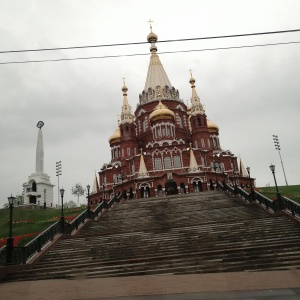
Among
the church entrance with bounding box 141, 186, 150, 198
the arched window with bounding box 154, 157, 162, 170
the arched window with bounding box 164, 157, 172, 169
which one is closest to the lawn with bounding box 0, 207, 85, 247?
the church entrance with bounding box 141, 186, 150, 198

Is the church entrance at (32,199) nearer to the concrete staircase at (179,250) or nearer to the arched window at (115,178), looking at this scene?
the arched window at (115,178)

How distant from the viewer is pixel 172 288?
833 cm

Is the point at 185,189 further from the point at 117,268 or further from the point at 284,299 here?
the point at 284,299

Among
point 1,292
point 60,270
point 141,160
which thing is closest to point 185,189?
point 141,160

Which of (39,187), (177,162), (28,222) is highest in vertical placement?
(177,162)

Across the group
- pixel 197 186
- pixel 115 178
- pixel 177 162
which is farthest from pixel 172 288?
pixel 115 178

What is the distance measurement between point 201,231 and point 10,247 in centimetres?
891

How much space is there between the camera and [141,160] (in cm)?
4397

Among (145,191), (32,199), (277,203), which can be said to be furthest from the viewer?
(32,199)

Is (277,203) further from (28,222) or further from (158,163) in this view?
(158,163)

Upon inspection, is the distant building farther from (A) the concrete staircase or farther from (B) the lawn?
(A) the concrete staircase

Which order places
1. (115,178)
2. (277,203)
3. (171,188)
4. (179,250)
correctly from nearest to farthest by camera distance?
1. (179,250)
2. (277,203)
3. (171,188)
4. (115,178)

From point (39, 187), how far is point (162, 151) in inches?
835

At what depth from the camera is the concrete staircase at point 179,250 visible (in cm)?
1105
